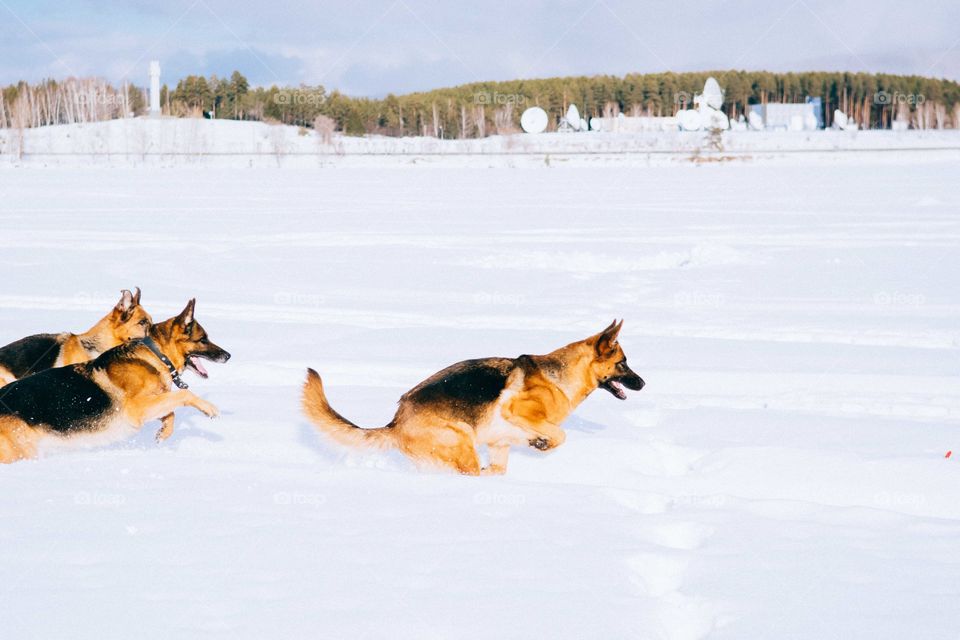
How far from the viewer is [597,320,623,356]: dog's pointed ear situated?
5449 millimetres

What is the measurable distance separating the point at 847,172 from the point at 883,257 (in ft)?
73.5

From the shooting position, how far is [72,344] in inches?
238

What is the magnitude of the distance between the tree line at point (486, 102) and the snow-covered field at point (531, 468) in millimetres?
64512

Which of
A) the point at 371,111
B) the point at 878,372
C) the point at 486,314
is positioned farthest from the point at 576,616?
the point at 371,111

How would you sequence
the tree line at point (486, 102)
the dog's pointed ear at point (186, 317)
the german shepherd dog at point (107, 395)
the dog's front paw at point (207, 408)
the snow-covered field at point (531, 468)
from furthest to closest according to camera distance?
the tree line at point (486, 102) → the dog's pointed ear at point (186, 317) → the dog's front paw at point (207, 408) → the german shepherd dog at point (107, 395) → the snow-covered field at point (531, 468)

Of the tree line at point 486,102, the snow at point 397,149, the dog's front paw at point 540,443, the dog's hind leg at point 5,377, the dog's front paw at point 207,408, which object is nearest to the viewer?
the dog's front paw at point 540,443

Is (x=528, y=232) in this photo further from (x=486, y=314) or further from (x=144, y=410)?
(x=144, y=410)

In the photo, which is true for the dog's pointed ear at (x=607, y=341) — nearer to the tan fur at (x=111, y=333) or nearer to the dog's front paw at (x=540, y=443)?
the dog's front paw at (x=540, y=443)

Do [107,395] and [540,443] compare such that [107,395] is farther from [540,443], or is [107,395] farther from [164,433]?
[540,443]

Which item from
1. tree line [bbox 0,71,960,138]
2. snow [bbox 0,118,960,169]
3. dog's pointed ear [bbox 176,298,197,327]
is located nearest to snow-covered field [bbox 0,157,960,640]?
dog's pointed ear [bbox 176,298,197,327]

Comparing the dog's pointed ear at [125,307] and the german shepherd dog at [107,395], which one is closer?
the german shepherd dog at [107,395]

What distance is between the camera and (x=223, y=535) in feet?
11.7

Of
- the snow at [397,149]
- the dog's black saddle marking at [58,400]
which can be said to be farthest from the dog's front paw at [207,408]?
the snow at [397,149]

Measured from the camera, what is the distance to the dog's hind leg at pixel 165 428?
5461mm
